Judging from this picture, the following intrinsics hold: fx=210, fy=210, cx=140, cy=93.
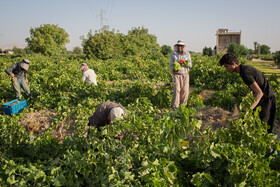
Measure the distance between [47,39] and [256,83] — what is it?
46730mm

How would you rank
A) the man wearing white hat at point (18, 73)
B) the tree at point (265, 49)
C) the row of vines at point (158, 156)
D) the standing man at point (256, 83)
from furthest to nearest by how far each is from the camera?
the tree at point (265, 49) < the man wearing white hat at point (18, 73) < the standing man at point (256, 83) < the row of vines at point (158, 156)

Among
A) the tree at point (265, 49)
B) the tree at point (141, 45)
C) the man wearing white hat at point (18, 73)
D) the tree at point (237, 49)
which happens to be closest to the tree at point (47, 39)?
the tree at point (141, 45)

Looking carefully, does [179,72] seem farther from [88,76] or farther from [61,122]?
[61,122]

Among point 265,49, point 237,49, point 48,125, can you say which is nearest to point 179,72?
point 48,125

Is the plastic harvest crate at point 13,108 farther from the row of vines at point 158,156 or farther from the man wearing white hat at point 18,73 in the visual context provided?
the row of vines at point 158,156

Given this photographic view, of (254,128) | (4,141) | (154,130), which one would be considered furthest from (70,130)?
(254,128)

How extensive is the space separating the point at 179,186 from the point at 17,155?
116 inches

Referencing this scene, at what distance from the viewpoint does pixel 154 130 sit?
7.91 ft

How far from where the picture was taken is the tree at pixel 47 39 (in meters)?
41.7

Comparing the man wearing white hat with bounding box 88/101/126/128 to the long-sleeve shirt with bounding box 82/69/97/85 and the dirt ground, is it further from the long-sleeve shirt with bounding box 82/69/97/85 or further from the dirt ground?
the long-sleeve shirt with bounding box 82/69/97/85

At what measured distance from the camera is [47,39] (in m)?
43.3

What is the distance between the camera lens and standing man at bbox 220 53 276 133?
2.95m

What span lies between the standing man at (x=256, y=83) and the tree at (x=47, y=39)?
43.1 metres

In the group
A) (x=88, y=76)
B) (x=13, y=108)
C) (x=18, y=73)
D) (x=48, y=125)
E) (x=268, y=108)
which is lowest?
(x=48, y=125)
